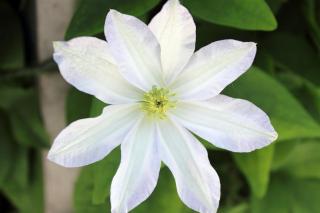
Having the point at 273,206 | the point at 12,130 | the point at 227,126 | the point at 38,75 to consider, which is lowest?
the point at 273,206

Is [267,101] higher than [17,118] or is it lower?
higher

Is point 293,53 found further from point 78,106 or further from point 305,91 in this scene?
point 78,106

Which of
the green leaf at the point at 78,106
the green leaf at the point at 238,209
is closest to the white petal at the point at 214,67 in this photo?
the green leaf at the point at 78,106

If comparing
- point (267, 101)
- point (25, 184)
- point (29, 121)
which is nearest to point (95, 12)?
point (267, 101)

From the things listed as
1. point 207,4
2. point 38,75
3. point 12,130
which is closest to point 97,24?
point 207,4

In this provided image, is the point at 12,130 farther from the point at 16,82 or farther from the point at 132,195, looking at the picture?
the point at 132,195

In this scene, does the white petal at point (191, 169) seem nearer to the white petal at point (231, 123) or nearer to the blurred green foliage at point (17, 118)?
Result: the white petal at point (231, 123)
